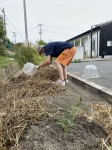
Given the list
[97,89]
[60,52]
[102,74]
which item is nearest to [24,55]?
[102,74]

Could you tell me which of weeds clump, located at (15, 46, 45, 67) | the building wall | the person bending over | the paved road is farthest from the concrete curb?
the building wall

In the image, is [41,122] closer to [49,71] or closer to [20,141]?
[20,141]

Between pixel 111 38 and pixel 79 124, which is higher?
pixel 111 38

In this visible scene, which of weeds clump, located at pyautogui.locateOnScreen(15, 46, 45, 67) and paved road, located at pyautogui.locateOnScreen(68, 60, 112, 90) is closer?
paved road, located at pyautogui.locateOnScreen(68, 60, 112, 90)

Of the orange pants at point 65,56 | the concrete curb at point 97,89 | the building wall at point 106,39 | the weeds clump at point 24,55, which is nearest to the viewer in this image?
the concrete curb at point 97,89

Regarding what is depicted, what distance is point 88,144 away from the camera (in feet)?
7.54

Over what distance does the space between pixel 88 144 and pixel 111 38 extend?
1056 inches

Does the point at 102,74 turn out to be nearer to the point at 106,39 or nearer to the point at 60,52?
the point at 60,52

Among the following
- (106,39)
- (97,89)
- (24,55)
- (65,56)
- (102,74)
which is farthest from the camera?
(106,39)

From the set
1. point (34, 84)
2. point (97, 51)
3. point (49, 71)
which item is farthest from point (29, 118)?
point (97, 51)

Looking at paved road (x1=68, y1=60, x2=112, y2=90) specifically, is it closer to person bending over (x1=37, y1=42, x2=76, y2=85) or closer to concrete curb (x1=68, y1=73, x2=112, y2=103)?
concrete curb (x1=68, y1=73, x2=112, y2=103)

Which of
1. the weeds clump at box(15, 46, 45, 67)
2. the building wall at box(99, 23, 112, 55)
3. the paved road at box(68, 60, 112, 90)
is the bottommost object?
the paved road at box(68, 60, 112, 90)

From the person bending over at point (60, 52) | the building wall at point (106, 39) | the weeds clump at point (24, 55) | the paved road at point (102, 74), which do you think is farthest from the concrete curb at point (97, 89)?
the building wall at point (106, 39)

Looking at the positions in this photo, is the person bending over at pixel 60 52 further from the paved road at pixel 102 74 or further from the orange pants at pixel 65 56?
the paved road at pixel 102 74
